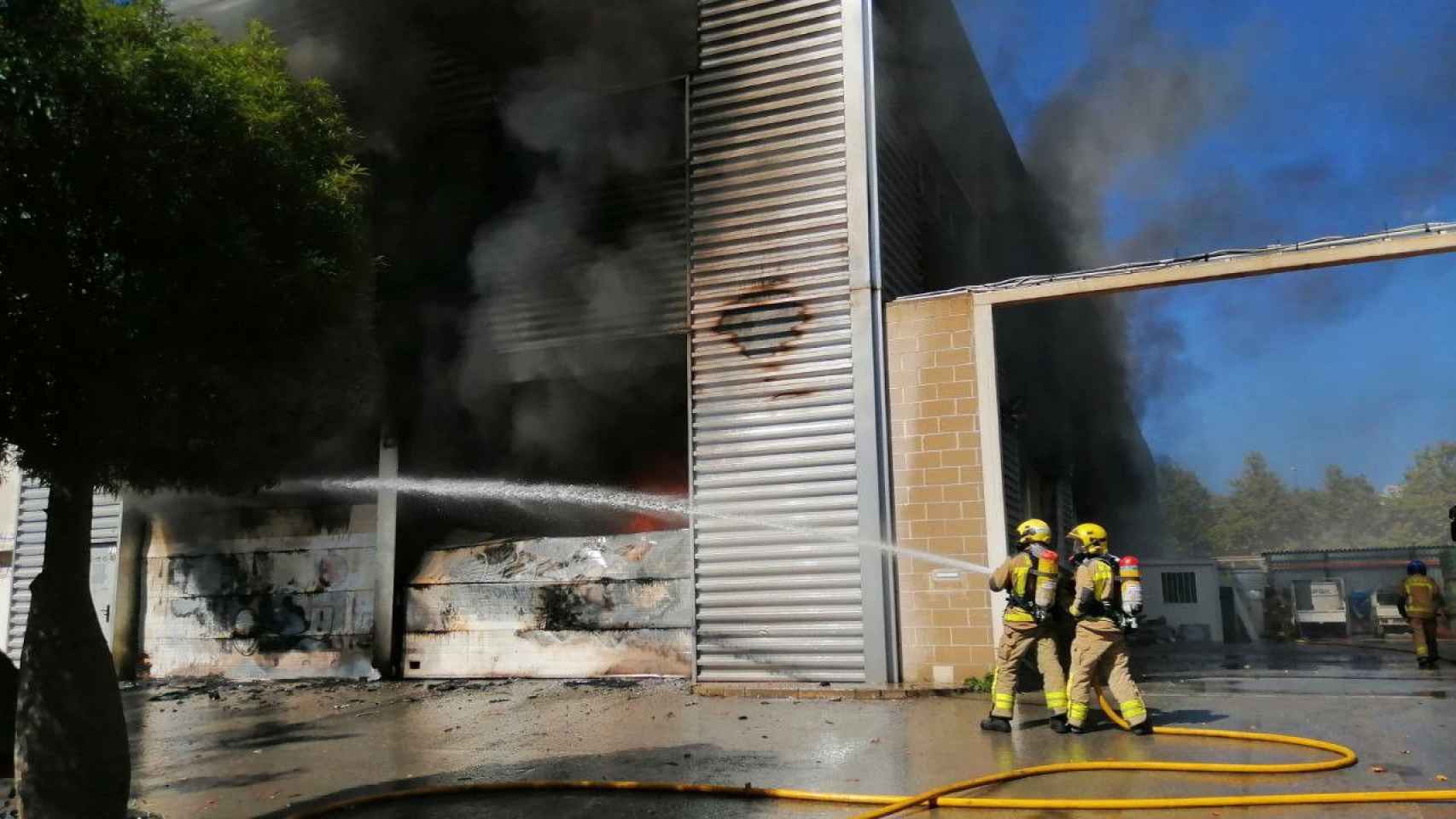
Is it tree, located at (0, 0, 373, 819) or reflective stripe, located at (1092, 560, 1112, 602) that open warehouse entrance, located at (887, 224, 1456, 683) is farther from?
tree, located at (0, 0, 373, 819)

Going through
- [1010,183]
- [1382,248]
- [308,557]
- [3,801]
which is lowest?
[3,801]

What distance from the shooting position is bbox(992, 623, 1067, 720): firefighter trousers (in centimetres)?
708

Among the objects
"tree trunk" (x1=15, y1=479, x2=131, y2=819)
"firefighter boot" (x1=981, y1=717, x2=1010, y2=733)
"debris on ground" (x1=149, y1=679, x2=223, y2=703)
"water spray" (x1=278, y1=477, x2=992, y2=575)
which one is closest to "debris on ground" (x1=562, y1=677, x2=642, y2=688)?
"water spray" (x1=278, y1=477, x2=992, y2=575)

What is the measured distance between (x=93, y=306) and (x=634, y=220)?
6819mm

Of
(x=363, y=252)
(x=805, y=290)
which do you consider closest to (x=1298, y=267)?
(x=805, y=290)

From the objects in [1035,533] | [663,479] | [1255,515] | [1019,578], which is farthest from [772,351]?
[1255,515]

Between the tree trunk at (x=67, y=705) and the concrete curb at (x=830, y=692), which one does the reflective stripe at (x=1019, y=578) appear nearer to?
the concrete curb at (x=830, y=692)

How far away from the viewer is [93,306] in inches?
183

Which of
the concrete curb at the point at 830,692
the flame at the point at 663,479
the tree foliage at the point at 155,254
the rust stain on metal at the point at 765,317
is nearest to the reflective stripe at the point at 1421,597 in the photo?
the concrete curb at the point at 830,692

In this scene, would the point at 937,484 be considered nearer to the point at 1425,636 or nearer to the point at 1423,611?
the point at 1423,611

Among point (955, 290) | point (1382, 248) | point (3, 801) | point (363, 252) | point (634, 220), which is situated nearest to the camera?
point (3, 801)

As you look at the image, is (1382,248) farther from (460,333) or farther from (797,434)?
(460,333)

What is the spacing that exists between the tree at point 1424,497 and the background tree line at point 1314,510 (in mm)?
67

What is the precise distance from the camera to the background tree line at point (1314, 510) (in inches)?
3068
